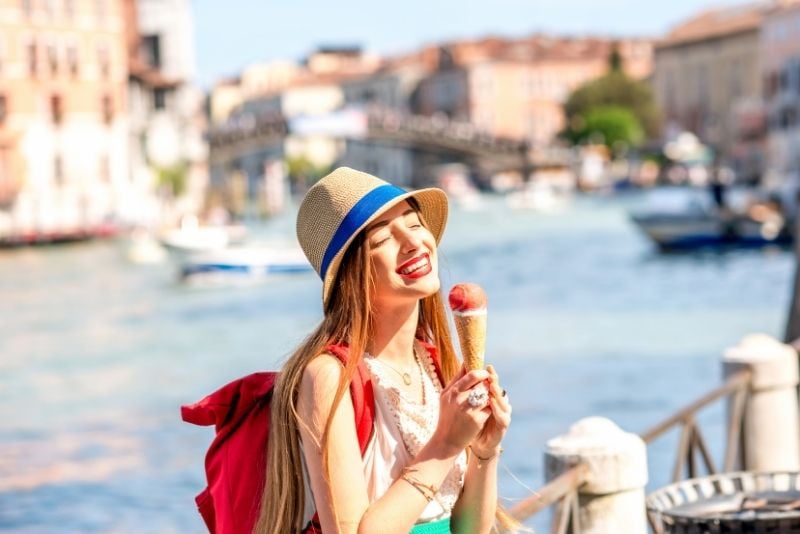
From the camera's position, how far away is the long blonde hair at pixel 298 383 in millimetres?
2496

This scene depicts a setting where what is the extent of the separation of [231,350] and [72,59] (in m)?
36.2

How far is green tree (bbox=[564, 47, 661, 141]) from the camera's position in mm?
98812

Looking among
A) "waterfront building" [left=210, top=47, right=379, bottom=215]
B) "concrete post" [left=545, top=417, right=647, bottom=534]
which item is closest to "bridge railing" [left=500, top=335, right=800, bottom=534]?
"concrete post" [left=545, top=417, right=647, bottom=534]

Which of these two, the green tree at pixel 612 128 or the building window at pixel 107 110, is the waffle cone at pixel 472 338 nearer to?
the building window at pixel 107 110

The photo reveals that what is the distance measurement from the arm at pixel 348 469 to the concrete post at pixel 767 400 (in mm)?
3498

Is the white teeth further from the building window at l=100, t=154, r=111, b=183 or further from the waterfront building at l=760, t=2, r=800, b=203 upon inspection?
the waterfront building at l=760, t=2, r=800, b=203

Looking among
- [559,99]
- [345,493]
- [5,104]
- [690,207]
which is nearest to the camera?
[345,493]

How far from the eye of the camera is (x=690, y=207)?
4138cm

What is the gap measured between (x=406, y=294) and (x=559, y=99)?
114 metres

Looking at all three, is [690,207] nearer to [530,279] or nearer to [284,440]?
[530,279]

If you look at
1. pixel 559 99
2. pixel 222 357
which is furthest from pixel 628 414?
pixel 559 99

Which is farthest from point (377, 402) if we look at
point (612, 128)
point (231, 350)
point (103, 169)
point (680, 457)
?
point (612, 128)

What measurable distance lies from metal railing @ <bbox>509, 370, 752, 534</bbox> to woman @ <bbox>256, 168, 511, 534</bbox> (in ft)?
3.20

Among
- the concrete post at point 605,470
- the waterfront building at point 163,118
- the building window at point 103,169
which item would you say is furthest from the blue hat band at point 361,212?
the building window at point 103,169
